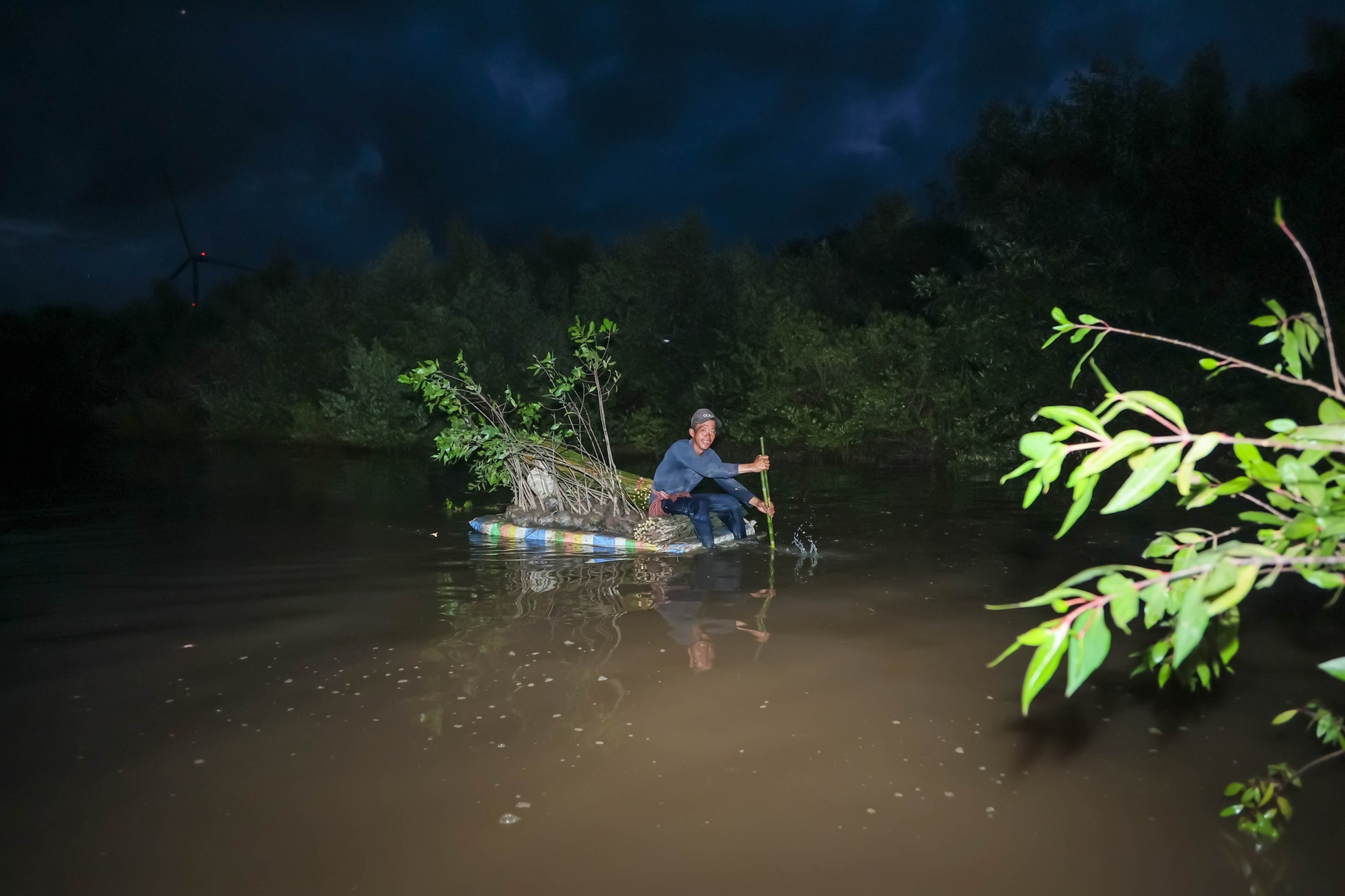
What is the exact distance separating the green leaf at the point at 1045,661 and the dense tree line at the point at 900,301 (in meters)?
15.0

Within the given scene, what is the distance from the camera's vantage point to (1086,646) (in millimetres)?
1727

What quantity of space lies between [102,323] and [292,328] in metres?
20.3

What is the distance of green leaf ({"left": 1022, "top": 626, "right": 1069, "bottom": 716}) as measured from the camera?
1.74 metres

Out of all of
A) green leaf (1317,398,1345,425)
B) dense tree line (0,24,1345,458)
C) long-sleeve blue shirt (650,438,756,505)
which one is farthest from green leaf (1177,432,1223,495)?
dense tree line (0,24,1345,458)

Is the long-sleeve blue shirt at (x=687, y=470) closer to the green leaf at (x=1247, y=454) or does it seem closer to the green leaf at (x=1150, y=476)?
the green leaf at (x=1247, y=454)

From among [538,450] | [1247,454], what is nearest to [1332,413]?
[1247,454]

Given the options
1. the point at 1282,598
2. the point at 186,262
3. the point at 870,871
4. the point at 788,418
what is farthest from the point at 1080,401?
the point at 186,262

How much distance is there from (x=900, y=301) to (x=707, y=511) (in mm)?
19145

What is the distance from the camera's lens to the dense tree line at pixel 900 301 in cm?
1541

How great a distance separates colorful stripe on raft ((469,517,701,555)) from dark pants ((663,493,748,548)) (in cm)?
17

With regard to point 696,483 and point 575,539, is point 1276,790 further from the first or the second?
point 575,539

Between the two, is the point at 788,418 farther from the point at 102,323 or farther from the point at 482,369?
the point at 102,323

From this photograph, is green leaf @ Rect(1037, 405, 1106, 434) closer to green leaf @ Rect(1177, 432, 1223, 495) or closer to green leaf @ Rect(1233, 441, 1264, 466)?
green leaf @ Rect(1177, 432, 1223, 495)

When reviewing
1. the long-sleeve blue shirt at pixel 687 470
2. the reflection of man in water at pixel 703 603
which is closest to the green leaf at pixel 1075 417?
the reflection of man in water at pixel 703 603
